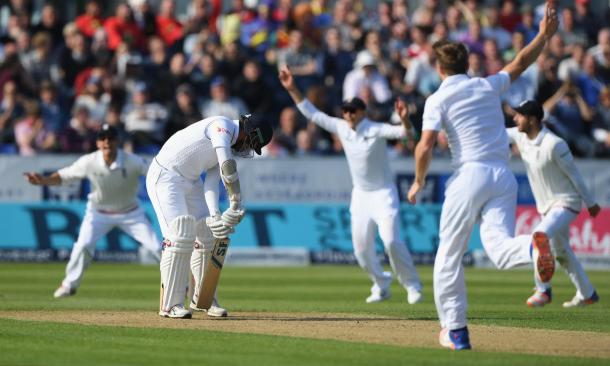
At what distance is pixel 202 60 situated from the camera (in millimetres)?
22750

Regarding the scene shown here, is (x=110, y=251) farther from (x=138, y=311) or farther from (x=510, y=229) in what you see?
(x=510, y=229)

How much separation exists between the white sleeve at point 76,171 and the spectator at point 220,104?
22.7 feet

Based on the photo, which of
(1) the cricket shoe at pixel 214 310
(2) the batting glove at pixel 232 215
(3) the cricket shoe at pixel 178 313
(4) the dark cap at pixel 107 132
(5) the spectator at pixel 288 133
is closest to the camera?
(2) the batting glove at pixel 232 215

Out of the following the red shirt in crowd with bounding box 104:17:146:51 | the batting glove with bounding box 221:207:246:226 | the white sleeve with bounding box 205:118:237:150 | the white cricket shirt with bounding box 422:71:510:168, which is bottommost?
the red shirt in crowd with bounding box 104:17:146:51

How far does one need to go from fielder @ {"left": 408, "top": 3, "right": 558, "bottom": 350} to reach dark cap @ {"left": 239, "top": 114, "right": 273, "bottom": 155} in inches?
87.3

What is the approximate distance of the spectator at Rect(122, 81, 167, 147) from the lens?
21625 mm

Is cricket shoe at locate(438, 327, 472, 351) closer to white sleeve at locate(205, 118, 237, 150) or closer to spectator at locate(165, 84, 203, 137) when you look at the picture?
white sleeve at locate(205, 118, 237, 150)

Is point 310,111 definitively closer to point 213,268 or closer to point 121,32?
point 213,268

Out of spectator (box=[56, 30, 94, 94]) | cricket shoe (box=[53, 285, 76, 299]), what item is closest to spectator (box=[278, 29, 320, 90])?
spectator (box=[56, 30, 94, 94])

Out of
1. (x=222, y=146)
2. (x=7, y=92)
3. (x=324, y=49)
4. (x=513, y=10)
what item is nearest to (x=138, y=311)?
(x=222, y=146)

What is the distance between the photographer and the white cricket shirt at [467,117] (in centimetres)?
895

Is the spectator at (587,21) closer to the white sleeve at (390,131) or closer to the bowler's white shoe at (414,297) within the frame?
the white sleeve at (390,131)

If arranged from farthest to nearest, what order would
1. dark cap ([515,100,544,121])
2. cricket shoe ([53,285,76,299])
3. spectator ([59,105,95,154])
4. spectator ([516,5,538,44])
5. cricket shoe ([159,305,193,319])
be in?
spectator ([516,5,538,44]) → spectator ([59,105,95,154]) → cricket shoe ([53,285,76,299]) → dark cap ([515,100,544,121]) → cricket shoe ([159,305,193,319])

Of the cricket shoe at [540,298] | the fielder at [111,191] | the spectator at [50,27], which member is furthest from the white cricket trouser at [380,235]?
the spectator at [50,27]
